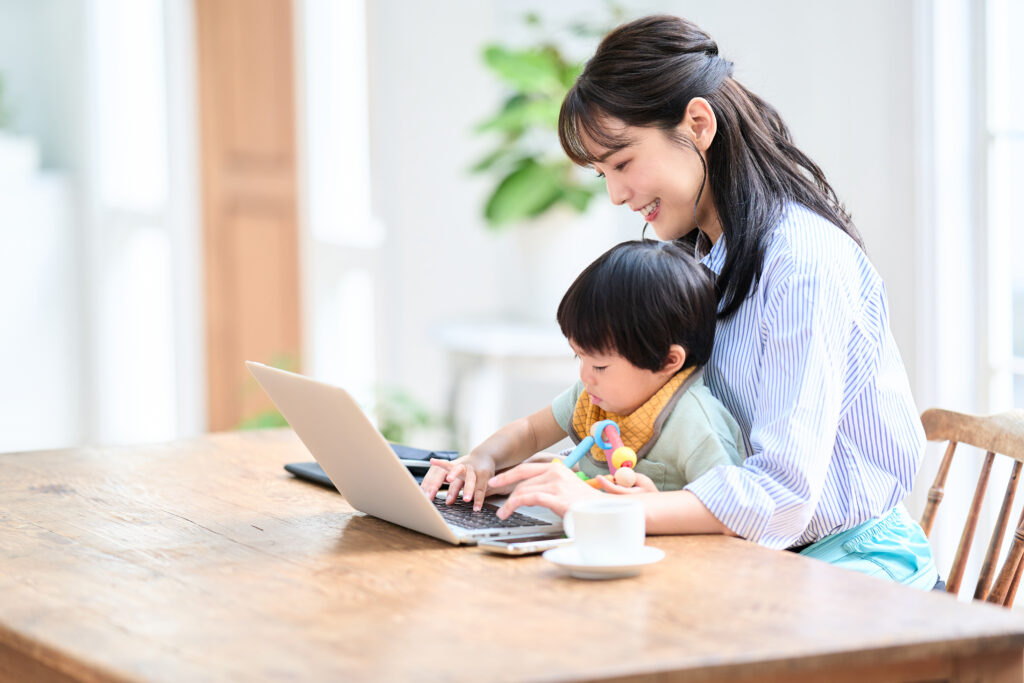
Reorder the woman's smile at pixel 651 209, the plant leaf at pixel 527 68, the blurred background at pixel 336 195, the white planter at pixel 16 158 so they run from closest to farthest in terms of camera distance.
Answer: the woman's smile at pixel 651 209 → the blurred background at pixel 336 195 → the plant leaf at pixel 527 68 → the white planter at pixel 16 158

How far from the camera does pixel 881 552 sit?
4.41 ft

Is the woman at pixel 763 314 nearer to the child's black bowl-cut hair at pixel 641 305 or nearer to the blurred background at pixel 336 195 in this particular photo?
the child's black bowl-cut hair at pixel 641 305

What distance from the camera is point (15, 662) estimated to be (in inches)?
43.6

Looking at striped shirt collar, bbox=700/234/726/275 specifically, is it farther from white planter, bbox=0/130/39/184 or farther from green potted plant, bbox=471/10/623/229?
white planter, bbox=0/130/39/184

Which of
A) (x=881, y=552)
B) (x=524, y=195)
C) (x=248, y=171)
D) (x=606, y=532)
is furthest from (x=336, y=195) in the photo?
(x=606, y=532)

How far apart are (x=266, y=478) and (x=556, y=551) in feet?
2.31

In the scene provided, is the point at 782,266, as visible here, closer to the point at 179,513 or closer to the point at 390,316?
the point at 179,513

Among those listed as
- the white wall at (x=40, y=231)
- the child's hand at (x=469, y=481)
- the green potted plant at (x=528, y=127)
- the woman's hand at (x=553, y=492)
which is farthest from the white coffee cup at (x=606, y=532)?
the white wall at (x=40, y=231)

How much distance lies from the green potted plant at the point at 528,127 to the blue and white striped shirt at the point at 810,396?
2.12m

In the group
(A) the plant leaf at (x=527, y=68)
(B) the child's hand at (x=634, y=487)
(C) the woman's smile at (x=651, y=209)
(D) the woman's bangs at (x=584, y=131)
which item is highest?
(A) the plant leaf at (x=527, y=68)

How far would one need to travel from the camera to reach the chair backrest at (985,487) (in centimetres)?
140

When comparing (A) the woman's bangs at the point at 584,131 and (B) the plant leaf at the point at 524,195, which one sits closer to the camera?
(A) the woman's bangs at the point at 584,131

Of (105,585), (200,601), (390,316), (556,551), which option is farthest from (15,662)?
(390,316)

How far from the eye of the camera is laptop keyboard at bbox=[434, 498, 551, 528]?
1310mm
